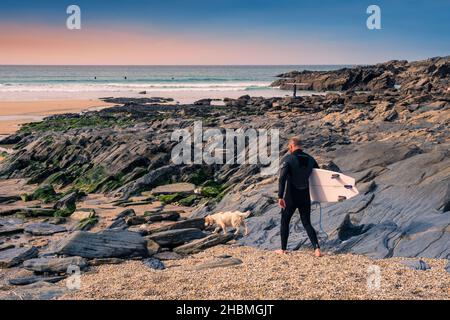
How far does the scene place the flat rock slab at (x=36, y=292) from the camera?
8423 mm

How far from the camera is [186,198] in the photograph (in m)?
18.0

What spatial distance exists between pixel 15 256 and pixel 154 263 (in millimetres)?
3222

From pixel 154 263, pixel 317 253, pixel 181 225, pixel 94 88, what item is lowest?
pixel 154 263

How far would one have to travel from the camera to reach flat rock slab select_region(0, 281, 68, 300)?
8.42 metres

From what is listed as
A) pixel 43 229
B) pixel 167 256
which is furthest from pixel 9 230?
pixel 167 256

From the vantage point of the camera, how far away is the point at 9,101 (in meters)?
62.4

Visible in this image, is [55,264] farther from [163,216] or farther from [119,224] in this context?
[163,216]

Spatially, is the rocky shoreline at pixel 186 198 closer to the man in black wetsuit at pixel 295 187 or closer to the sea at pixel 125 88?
the man in black wetsuit at pixel 295 187

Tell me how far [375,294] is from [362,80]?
8855 cm

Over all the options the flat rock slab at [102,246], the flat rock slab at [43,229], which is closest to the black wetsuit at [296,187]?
the flat rock slab at [102,246]

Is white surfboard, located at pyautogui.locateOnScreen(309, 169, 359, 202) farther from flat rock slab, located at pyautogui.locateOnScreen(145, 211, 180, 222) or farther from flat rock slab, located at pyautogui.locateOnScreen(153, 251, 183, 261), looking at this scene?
flat rock slab, located at pyautogui.locateOnScreen(145, 211, 180, 222)

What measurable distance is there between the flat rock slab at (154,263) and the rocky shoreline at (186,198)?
23 millimetres
